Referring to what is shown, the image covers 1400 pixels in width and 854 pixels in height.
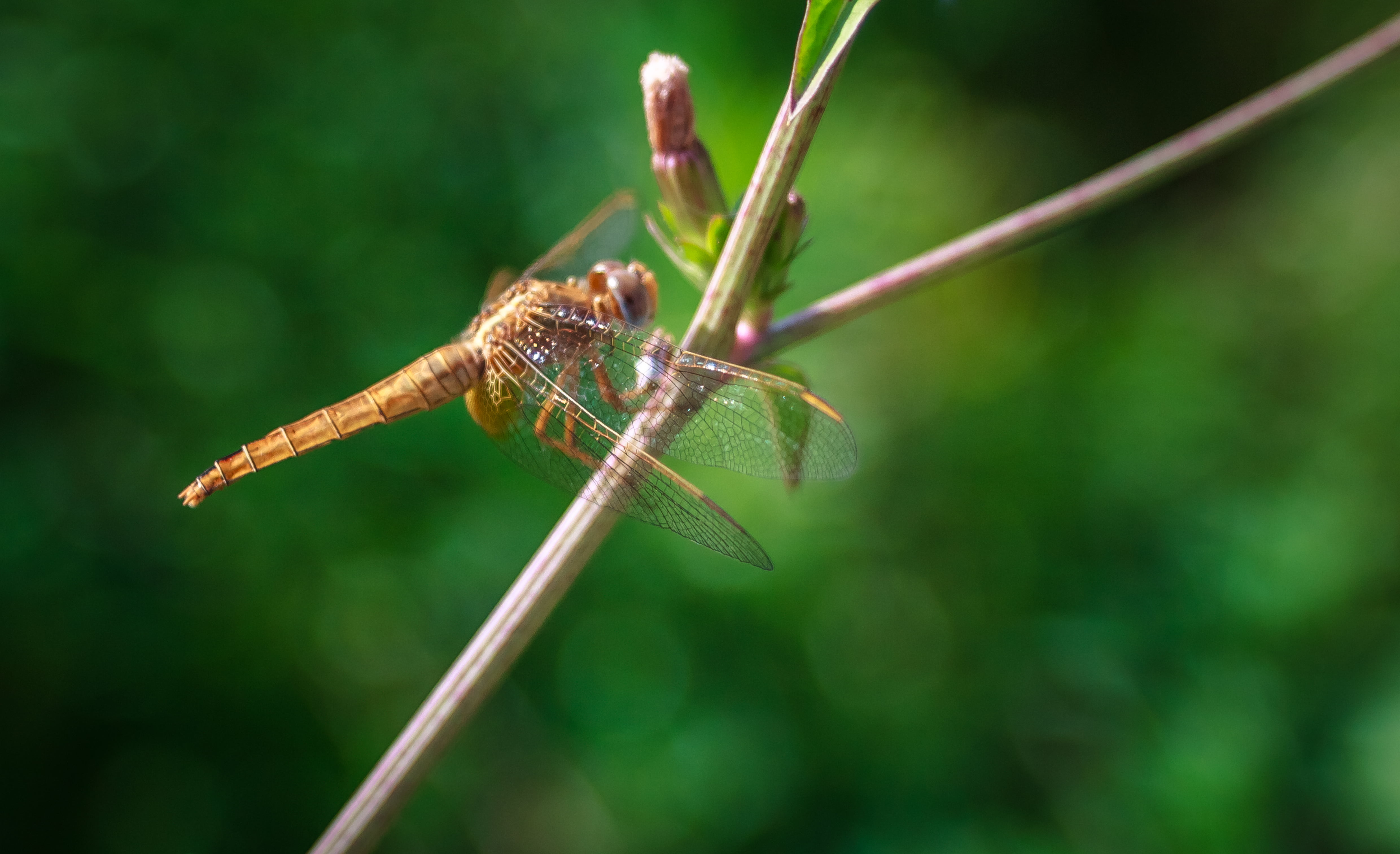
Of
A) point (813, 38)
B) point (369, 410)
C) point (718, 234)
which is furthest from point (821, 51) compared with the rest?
point (369, 410)

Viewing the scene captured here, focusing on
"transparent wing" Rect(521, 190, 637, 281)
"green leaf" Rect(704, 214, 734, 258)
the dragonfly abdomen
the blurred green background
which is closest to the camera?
"green leaf" Rect(704, 214, 734, 258)

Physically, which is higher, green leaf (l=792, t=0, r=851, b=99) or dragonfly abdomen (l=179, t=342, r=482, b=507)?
green leaf (l=792, t=0, r=851, b=99)

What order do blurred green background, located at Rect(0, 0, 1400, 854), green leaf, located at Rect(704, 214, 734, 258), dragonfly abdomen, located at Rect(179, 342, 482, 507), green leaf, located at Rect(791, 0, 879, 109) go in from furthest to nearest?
blurred green background, located at Rect(0, 0, 1400, 854)
dragonfly abdomen, located at Rect(179, 342, 482, 507)
green leaf, located at Rect(704, 214, 734, 258)
green leaf, located at Rect(791, 0, 879, 109)

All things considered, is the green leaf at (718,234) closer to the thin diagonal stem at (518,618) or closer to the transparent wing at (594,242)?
the thin diagonal stem at (518,618)

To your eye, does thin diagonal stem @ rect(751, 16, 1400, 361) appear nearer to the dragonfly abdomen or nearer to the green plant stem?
the green plant stem

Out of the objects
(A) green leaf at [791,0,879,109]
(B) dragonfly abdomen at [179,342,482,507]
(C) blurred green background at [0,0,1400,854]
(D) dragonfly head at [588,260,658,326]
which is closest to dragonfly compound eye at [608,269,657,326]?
(D) dragonfly head at [588,260,658,326]

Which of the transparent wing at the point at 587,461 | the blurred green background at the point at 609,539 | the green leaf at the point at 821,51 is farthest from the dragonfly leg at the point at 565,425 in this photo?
the blurred green background at the point at 609,539

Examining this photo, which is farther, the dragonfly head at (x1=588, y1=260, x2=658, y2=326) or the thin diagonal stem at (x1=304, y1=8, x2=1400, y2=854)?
the dragonfly head at (x1=588, y1=260, x2=658, y2=326)
